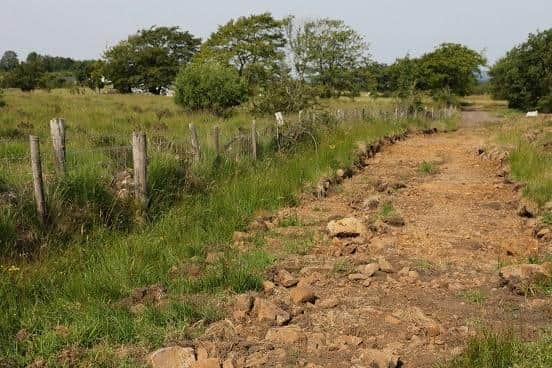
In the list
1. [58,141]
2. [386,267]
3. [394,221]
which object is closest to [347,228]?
[394,221]

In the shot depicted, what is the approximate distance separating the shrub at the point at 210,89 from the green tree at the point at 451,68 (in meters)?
35.5

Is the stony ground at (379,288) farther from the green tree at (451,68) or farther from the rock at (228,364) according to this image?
the green tree at (451,68)

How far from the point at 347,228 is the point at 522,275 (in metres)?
2.05

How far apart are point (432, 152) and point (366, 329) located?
1257 cm

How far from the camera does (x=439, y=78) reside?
2119 inches

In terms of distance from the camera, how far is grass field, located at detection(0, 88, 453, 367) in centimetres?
350

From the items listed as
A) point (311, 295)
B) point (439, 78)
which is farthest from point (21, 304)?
point (439, 78)

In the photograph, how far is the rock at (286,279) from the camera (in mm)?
4605

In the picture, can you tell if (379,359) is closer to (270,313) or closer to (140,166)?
(270,313)

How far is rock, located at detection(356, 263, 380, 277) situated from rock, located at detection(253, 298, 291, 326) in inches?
46.5

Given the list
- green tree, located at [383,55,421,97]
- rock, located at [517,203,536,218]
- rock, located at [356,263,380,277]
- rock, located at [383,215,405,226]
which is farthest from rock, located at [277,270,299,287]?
green tree, located at [383,55,421,97]

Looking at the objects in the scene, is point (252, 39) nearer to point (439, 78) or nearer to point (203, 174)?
point (439, 78)

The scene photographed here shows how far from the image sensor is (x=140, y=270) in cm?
471

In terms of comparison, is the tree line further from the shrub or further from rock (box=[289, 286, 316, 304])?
rock (box=[289, 286, 316, 304])
